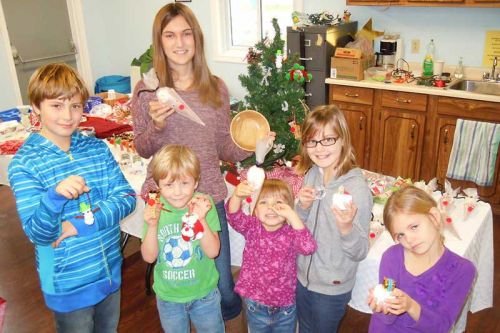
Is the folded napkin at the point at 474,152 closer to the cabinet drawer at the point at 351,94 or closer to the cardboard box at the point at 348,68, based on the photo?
the cabinet drawer at the point at 351,94

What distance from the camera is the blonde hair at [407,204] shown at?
137cm

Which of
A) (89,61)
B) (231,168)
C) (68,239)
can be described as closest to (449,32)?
(231,168)

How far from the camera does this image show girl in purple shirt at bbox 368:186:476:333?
4.41 feet

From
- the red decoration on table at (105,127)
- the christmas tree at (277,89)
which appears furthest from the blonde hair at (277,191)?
the red decoration on table at (105,127)

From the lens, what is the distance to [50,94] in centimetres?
147

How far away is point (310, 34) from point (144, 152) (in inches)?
105

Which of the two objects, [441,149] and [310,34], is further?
[310,34]

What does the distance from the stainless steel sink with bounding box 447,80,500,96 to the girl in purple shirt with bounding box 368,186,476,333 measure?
2.67m

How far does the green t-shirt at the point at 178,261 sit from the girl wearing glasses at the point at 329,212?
37 centimetres

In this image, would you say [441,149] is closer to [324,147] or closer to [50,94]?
[324,147]

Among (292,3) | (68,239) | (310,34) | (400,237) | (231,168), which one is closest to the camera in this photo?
(400,237)

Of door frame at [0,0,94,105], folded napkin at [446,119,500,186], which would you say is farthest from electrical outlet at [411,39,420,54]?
door frame at [0,0,94,105]

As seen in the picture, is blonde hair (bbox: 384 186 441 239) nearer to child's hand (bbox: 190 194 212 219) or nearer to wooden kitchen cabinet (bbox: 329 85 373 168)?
child's hand (bbox: 190 194 212 219)

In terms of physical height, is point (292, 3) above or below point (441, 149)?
above
